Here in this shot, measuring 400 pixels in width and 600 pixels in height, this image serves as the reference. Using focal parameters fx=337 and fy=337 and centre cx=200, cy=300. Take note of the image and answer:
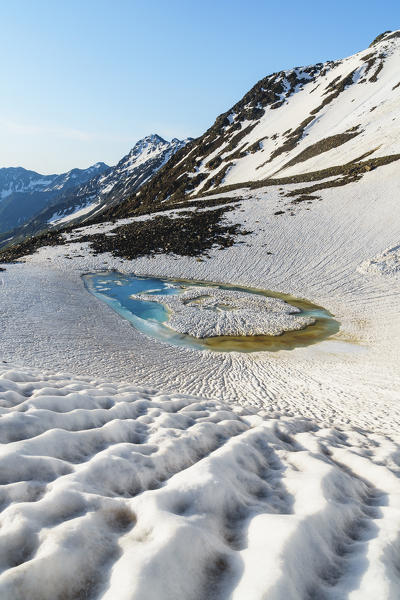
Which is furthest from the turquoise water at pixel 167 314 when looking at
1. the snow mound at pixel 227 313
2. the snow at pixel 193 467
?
the snow at pixel 193 467

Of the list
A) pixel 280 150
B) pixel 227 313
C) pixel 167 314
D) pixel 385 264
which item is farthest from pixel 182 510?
pixel 280 150

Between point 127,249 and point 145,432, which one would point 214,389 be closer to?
point 145,432

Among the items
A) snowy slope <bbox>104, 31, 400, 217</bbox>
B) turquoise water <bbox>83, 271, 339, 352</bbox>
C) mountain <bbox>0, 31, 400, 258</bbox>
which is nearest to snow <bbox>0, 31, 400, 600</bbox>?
turquoise water <bbox>83, 271, 339, 352</bbox>

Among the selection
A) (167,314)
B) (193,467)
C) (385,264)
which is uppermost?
(385,264)

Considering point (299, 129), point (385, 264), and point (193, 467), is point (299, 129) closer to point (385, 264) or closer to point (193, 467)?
point (385, 264)

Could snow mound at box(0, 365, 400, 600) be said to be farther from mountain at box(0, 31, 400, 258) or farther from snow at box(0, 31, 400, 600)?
mountain at box(0, 31, 400, 258)

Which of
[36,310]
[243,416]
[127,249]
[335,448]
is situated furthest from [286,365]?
[127,249]
